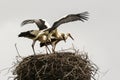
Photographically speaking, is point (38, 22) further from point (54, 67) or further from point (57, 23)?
point (54, 67)

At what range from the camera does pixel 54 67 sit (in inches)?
733

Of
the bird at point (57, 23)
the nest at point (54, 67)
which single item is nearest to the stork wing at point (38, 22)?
the bird at point (57, 23)

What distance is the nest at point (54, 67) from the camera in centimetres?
1859

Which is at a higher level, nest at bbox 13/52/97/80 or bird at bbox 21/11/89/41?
bird at bbox 21/11/89/41

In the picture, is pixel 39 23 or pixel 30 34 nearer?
pixel 30 34

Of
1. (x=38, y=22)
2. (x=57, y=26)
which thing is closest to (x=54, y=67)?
(x=57, y=26)

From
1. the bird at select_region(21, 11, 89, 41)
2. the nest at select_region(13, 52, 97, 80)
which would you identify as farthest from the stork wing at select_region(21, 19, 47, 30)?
the nest at select_region(13, 52, 97, 80)

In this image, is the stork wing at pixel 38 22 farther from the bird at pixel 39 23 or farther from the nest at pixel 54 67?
the nest at pixel 54 67

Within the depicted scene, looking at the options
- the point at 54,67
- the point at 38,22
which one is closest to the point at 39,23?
the point at 38,22

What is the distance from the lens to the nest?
1859 cm

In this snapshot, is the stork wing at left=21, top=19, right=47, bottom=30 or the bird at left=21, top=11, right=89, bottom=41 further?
the stork wing at left=21, top=19, right=47, bottom=30

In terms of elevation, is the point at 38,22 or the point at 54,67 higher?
the point at 38,22

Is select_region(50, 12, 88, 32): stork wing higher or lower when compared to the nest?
higher

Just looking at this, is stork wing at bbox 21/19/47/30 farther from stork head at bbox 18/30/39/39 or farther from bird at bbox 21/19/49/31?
stork head at bbox 18/30/39/39
